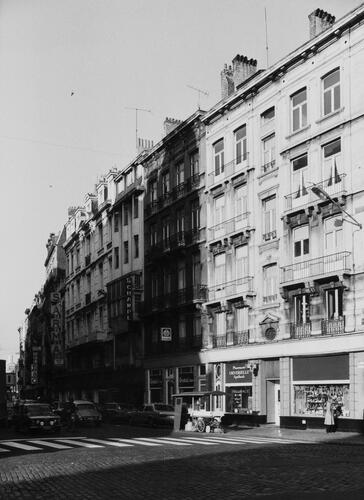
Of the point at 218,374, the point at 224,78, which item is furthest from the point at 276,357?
the point at 224,78

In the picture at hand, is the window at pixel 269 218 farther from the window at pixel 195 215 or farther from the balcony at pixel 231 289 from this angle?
the window at pixel 195 215

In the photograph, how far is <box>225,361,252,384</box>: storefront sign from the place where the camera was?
40.8 metres

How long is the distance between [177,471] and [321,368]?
19811 mm

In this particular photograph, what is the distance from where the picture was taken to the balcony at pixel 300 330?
3582 cm

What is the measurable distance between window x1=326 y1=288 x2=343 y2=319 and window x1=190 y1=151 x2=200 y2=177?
1618cm

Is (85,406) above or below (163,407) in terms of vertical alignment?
above

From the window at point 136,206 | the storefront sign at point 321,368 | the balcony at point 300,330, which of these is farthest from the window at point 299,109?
the window at point 136,206

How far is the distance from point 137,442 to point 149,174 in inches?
1250

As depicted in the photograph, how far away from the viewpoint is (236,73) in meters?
45.7

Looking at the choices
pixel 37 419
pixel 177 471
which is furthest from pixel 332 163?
pixel 177 471

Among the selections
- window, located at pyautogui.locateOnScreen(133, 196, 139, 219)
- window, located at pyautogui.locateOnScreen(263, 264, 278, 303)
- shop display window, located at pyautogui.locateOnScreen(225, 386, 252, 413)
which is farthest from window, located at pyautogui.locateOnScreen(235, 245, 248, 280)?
window, located at pyautogui.locateOnScreen(133, 196, 139, 219)

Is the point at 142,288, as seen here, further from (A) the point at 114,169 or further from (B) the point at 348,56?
(B) the point at 348,56

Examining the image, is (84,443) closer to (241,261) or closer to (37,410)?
(37,410)

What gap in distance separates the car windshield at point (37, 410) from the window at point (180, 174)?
21.1m
